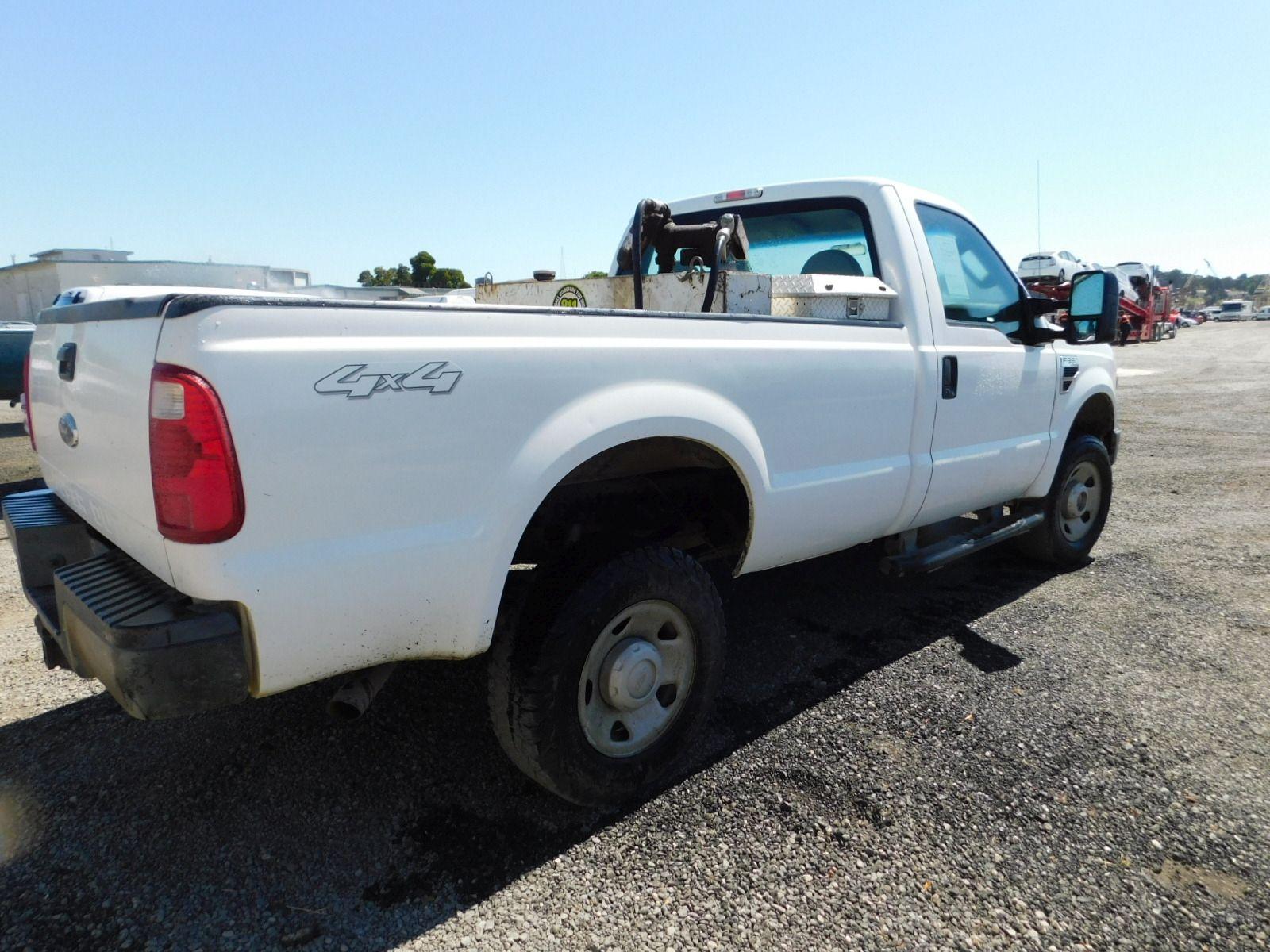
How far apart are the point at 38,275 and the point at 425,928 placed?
133 ft

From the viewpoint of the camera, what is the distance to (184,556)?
1816 mm

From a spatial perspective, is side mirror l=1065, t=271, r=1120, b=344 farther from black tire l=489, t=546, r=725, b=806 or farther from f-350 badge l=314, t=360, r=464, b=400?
f-350 badge l=314, t=360, r=464, b=400

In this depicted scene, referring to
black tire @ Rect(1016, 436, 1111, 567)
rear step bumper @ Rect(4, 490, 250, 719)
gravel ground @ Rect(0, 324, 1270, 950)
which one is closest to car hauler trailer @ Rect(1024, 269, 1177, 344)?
black tire @ Rect(1016, 436, 1111, 567)

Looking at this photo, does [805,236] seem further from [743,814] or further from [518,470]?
[743,814]

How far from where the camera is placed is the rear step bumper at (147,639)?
1805mm

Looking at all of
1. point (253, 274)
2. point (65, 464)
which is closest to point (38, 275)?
point (253, 274)

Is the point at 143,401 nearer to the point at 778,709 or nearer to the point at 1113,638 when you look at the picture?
the point at 778,709

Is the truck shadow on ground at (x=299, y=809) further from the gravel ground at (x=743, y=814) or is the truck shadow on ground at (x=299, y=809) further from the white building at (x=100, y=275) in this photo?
the white building at (x=100, y=275)

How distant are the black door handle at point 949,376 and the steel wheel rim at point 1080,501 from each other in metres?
1.55

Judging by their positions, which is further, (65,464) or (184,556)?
(65,464)

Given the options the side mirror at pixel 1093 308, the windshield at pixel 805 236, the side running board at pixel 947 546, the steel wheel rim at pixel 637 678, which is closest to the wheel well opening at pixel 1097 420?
the side mirror at pixel 1093 308

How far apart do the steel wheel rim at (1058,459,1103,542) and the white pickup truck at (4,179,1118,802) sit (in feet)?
3.57

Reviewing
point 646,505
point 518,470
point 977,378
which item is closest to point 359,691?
point 518,470

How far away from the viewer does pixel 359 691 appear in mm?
2230
